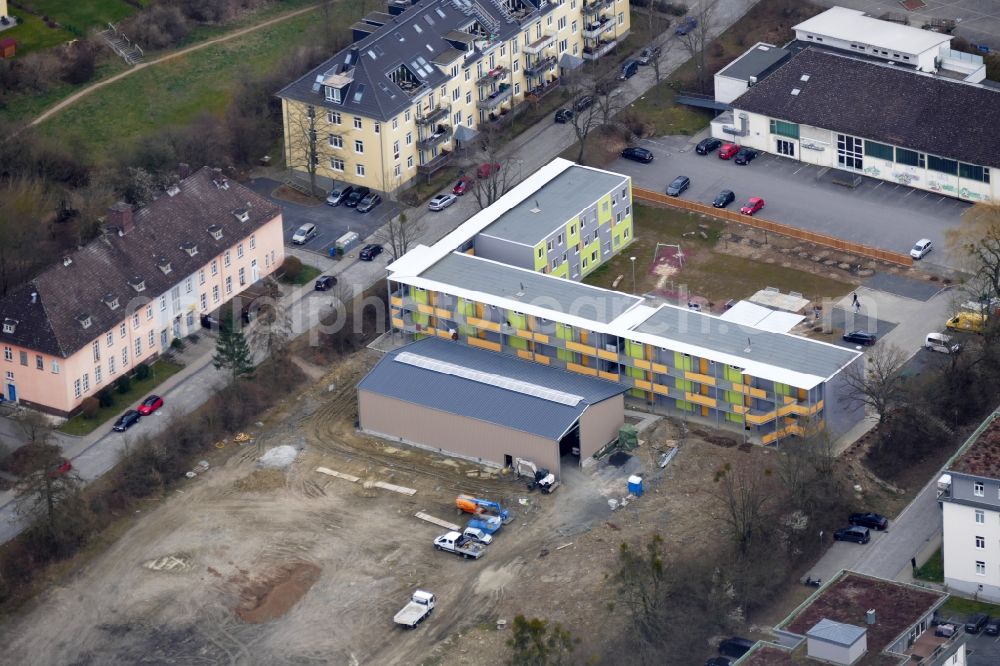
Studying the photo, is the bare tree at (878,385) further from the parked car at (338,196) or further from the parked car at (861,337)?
the parked car at (338,196)

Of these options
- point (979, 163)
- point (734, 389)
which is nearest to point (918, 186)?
point (979, 163)

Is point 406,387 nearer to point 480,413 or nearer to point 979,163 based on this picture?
point 480,413

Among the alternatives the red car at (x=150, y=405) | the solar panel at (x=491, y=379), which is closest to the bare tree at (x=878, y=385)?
the solar panel at (x=491, y=379)

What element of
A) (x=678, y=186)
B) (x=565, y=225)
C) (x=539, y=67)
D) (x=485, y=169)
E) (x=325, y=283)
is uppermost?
(x=539, y=67)

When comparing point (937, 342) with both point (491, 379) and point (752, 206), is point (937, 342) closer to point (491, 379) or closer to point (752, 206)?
point (752, 206)

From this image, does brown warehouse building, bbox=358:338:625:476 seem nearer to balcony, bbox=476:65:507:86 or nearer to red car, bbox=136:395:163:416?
red car, bbox=136:395:163:416

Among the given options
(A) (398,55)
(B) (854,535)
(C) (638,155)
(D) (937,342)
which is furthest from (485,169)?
(B) (854,535)

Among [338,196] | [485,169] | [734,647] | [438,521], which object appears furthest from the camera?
[485,169]
